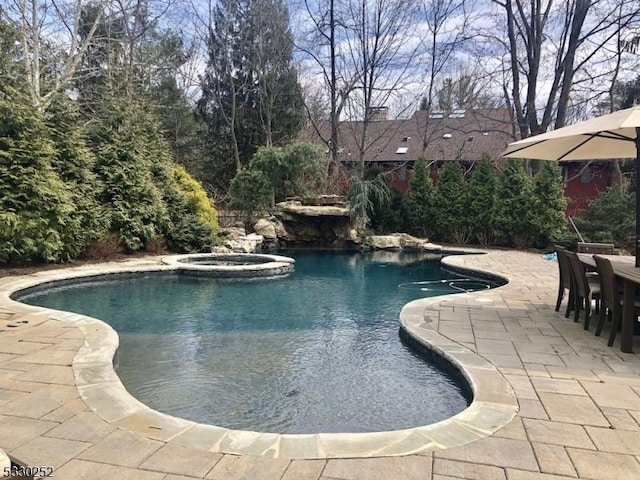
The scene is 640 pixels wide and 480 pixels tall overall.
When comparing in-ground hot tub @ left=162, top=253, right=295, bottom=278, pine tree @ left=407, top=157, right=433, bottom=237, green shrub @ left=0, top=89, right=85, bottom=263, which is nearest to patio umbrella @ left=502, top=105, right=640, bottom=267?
in-ground hot tub @ left=162, top=253, right=295, bottom=278

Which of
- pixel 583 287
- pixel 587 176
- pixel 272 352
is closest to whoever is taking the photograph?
pixel 583 287

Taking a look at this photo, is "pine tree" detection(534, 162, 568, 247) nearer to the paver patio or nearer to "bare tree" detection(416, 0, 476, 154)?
"bare tree" detection(416, 0, 476, 154)

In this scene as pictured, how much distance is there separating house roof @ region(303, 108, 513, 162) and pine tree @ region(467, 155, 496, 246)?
794 centimetres

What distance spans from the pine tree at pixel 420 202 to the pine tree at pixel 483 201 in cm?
138

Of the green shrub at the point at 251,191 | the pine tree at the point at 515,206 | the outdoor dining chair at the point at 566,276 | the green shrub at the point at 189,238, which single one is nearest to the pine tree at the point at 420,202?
the pine tree at the point at 515,206

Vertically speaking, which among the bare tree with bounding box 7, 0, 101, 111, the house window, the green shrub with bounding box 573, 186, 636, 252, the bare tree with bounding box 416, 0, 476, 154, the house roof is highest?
the bare tree with bounding box 416, 0, 476, 154

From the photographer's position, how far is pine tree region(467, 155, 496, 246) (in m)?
14.5

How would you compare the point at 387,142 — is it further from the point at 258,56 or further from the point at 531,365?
the point at 531,365

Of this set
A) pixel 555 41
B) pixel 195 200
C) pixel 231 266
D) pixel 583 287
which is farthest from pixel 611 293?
pixel 555 41

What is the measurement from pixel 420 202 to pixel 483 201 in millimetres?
2120

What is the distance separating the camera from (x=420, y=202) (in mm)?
15688

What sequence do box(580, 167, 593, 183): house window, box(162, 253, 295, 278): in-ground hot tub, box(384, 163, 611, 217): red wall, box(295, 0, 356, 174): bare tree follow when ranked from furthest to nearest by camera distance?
1. box(580, 167, 593, 183): house window
2. box(384, 163, 611, 217): red wall
3. box(295, 0, 356, 174): bare tree
4. box(162, 253, 295, 278): in-ground hot tub

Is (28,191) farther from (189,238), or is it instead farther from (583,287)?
(583,287)

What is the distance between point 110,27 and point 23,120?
10.5 m
